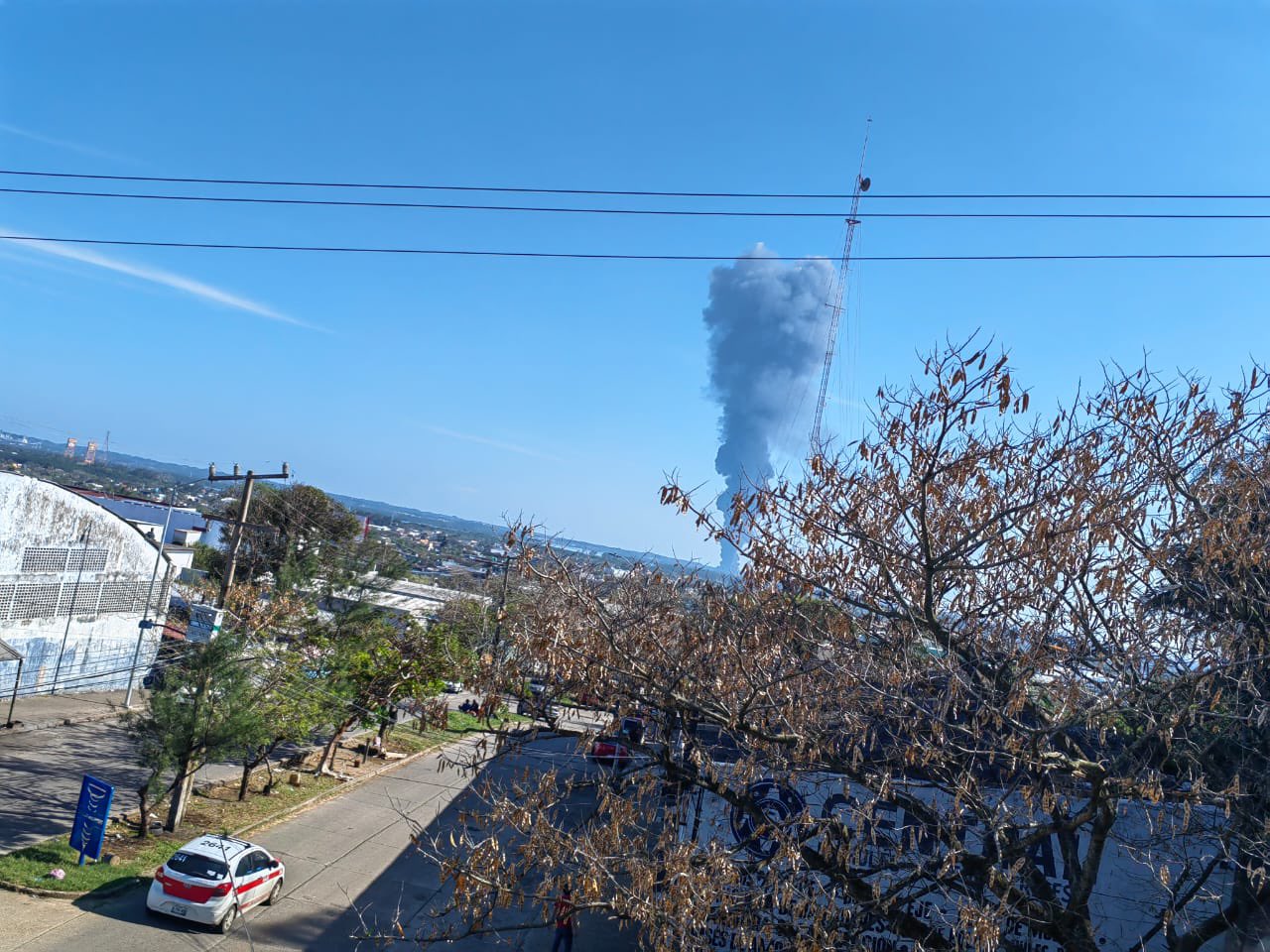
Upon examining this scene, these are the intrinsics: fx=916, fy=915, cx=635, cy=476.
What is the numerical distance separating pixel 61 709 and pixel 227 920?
17364 mm

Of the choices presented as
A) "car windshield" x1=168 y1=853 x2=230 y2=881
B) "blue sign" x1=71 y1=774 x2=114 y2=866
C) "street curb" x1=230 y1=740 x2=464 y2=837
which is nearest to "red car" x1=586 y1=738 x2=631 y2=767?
"street curb" x1=230 y1=740 x2=464 y2=837

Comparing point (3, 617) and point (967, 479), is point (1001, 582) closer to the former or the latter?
point (967, 479)

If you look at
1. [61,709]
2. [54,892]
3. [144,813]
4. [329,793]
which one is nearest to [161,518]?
[61,709]

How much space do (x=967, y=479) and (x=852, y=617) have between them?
1.39m

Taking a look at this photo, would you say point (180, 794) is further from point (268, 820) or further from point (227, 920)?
point (227, 920)

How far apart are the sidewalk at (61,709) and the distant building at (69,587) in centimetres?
38

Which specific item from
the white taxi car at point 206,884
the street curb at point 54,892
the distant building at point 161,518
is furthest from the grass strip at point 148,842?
the distant building at point 161,518

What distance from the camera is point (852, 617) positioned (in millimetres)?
7102

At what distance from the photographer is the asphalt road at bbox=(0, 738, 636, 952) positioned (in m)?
13.0

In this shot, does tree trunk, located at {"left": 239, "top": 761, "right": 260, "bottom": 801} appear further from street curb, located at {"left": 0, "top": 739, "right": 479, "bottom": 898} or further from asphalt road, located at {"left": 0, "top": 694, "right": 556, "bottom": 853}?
asphalt road, located at {"left": 0, "top": 694, "right": 556, "bottom": 853}

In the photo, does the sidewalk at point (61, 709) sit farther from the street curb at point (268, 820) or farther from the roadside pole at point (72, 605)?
the street curb at point (268, 820)

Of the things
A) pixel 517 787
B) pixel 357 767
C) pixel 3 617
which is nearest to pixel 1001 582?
pixel 517 787

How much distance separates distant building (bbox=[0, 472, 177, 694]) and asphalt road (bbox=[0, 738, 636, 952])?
9.12m

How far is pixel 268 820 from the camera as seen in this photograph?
19984mm
